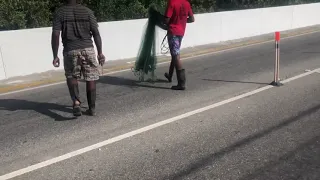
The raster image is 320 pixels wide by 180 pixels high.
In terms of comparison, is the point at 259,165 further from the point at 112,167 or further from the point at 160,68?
the point at 160,68

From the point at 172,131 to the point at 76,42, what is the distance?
Result: 194cm

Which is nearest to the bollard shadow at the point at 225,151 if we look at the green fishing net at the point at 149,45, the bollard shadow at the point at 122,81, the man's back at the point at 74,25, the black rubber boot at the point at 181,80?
the black rubber boot at the point at 181,80

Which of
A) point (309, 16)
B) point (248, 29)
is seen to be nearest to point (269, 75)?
point (248, 29)

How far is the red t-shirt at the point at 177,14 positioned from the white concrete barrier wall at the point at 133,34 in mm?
1989

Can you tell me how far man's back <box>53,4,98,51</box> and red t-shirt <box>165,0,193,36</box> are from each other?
2072 millimetres

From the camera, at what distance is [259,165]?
419cm

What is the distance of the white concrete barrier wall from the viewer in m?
9.67

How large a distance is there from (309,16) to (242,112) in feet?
57.9

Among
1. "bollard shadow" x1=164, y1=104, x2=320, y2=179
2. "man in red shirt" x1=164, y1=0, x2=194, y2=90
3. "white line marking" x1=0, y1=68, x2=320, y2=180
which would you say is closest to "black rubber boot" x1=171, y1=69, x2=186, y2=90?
"man in red shirt" x1=164, y1=0, x2=194, y2=90

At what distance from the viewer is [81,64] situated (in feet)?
19.1

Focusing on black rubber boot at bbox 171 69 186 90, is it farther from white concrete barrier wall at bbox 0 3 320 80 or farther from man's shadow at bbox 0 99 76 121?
man's shadow at bbox 0 99 76 121

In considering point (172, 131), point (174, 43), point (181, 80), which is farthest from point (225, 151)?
point (174, 43)

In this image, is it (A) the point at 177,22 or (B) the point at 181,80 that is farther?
(B) the point at 181,80

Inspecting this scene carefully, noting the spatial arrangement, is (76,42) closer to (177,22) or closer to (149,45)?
(177,22)
